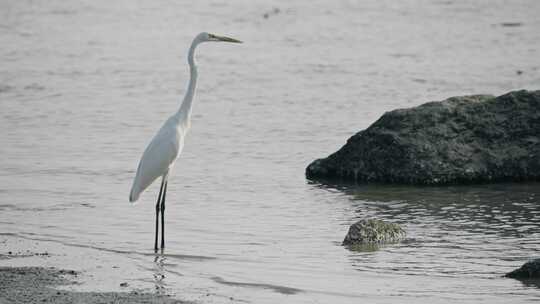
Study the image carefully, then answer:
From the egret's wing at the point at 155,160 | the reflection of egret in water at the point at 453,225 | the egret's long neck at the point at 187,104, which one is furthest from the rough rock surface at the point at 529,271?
the egret's long neck at the point at 187,104

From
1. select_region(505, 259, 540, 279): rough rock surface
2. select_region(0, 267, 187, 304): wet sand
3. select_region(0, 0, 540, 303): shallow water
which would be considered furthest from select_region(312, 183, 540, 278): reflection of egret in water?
select_region(0, 267, 187, 304): wet sand

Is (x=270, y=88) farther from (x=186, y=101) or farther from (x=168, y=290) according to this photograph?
(x=168, y=290)

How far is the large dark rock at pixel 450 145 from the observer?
13.1 meters

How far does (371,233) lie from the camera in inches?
405

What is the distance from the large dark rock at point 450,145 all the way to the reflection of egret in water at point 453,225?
192 millimetres

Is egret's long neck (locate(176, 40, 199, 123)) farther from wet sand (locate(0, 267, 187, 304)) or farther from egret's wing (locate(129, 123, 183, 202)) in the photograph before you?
wet sand (locate(0, 267, 187, 304))

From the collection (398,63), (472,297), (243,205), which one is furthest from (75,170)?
(398,63)

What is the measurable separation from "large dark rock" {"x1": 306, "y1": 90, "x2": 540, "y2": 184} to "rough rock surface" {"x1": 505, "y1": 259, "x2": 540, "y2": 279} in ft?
13.7

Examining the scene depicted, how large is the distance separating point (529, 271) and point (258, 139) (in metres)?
8.72

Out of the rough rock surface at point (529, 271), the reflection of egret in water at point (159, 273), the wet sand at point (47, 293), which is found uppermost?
the rough rock surface at point (529, 271)

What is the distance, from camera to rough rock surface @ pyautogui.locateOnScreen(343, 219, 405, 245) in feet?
33.7

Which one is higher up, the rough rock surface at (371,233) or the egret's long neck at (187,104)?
the egret's long neck at (187,104)

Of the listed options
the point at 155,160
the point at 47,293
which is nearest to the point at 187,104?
the point at 155,160

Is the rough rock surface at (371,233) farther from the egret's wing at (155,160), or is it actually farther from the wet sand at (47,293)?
the wet sand at (47,293)
